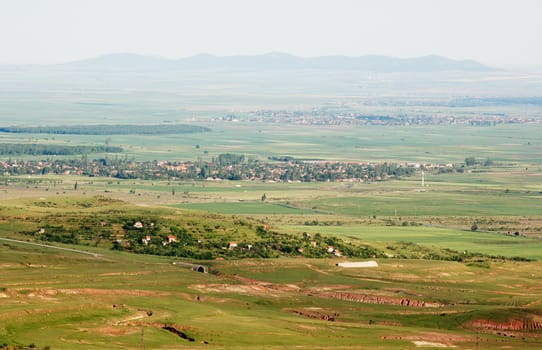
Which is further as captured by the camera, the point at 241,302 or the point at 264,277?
the point at 264,277

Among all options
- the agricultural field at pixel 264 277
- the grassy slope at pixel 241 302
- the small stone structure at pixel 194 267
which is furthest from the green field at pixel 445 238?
the small stone structure at pixel 194 267

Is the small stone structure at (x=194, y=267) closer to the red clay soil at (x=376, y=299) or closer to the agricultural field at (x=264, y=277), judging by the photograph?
the agricultural field at (x=264, y=277)

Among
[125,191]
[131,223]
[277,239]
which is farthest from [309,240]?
[125,191]

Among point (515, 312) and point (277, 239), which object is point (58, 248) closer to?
point (277, 239)

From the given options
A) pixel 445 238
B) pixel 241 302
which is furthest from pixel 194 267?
pixel 445 238

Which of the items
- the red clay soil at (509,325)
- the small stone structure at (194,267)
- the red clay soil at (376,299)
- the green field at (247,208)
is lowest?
the green field at (247,208)

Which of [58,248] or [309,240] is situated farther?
[309,240]

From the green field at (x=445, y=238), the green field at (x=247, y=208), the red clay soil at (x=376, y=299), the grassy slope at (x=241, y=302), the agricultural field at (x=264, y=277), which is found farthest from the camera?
the green field at (x=247, y=208)

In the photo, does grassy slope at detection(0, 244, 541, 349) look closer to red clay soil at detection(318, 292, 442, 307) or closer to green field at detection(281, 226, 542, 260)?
red clay soil at detection(318, 292, 442, 307)

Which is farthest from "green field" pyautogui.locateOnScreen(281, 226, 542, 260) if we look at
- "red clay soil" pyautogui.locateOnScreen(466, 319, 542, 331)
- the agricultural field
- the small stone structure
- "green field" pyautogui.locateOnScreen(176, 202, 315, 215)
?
"red clay soil" pyautogui.locateOnScreen(466, 319, 542, 331)

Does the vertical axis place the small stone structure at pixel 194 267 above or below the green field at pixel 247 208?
above

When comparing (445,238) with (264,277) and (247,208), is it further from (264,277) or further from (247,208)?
(264,277)
